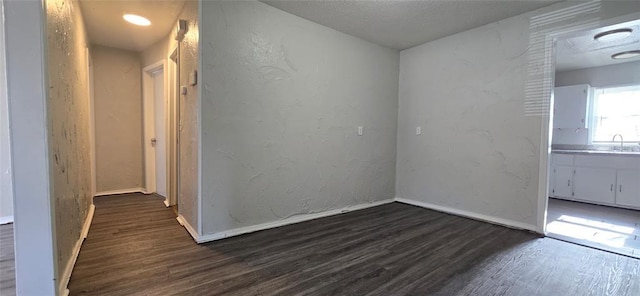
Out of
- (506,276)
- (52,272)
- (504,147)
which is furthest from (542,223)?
(52,272)

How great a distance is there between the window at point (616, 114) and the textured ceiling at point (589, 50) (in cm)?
52

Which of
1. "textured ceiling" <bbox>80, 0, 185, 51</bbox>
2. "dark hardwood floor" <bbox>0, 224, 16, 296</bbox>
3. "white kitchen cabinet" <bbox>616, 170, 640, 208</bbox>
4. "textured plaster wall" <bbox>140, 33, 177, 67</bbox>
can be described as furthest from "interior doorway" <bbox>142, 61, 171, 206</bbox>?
"white kitchen cabinet" <bbox>616, 170, 640, 208</bbox>

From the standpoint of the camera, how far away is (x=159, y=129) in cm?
439

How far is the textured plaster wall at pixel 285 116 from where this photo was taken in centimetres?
254

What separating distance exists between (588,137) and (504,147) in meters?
3.06

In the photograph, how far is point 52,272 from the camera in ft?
4.75

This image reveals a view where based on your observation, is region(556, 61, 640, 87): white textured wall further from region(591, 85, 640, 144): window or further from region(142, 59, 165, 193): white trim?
region(142, 59, 165, 193): white trim

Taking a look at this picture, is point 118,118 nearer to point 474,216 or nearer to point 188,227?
point 188,227

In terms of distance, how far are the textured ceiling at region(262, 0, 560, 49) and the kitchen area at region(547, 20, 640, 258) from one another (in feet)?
3.89

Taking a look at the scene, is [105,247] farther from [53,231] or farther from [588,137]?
[588,137]

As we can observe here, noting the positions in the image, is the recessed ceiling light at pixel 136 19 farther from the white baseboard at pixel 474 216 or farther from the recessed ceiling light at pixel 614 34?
the recessed ceiling light at pixel 614 34

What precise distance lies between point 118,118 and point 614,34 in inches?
269

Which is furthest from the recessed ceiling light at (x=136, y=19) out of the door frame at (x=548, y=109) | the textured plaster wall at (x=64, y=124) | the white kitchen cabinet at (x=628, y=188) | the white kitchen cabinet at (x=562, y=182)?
the white kitchen cabinet at (x=628, y=188)

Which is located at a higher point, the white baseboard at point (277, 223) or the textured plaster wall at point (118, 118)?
the textured plaster wall at point (118, 118)
